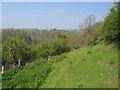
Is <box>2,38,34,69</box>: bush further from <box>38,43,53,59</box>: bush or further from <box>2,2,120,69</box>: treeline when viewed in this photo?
<box>38,43,53,59</box>: bush

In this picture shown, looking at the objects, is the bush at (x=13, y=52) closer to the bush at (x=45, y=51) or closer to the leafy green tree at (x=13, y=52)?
the leafy green tree at (x=13, y=52)

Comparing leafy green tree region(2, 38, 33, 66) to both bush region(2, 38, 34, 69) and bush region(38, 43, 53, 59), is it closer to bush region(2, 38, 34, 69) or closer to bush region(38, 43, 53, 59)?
bush region(2, 38, 34, 69)

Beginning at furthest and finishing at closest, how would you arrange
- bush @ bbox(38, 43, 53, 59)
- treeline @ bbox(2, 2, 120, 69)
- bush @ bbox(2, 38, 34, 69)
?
1. bush @ bbox(38, 43, 53, 59)
2. bush @ bbox(2, 38, 34, 69)
3. treeline @ bbox(2, 2, 120, 69)

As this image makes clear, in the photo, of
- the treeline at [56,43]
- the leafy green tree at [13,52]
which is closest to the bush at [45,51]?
the treeline at [56,43]

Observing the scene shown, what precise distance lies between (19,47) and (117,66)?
19050 millimetres

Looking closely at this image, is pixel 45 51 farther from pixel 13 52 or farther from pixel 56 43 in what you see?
pixel 13 52

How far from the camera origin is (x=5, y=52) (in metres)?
23.6

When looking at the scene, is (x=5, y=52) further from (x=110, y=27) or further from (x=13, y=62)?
(x=110, y=27)

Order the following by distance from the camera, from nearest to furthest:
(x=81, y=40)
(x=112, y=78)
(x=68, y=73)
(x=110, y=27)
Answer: (x=112, y=78), (x=68, y=73), (x=110, y=27), (x=81, y=40)

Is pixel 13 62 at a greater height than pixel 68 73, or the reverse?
pixel 68 73

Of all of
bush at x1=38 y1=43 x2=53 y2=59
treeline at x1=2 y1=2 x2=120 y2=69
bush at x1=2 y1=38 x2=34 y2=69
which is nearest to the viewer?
treeline at x1=2 y1=2 x2=120 y2=69

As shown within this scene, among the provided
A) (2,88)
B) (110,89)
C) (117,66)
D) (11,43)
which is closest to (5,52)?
(11,43)

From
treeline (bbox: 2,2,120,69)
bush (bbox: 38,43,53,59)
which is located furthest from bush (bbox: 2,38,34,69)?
bush (bbox: 38,43,53,59)

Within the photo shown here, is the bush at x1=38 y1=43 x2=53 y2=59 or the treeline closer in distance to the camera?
the treeline
